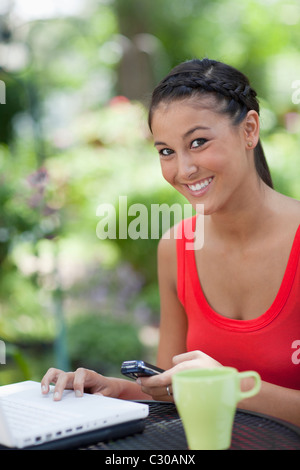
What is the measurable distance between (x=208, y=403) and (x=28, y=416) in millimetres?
352

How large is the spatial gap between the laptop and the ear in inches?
30.0

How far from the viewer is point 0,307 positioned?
4.71 meters

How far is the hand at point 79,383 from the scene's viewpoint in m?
1.24

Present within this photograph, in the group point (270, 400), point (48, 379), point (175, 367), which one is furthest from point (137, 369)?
point (270, 400)

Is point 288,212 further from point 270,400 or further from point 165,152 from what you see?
point 270,400

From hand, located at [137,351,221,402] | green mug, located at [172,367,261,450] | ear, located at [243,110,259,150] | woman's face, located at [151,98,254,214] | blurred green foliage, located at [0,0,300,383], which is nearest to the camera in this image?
green mug, located at [172,367,261,450]

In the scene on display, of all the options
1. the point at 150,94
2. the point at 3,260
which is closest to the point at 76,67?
the point at 3,260

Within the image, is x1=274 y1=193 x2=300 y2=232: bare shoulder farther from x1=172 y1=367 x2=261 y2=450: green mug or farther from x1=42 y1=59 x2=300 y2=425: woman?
x1=172 y1=367 x2=261 y2=450: green mug

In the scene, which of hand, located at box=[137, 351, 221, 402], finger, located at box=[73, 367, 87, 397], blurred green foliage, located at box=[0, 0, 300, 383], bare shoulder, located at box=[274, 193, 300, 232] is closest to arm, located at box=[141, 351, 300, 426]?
hand, located at box=[137, 351, 221, 402]

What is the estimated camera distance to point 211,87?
1.53 m

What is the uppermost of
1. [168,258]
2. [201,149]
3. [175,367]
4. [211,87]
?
[211,87]

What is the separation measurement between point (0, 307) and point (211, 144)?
3.55m

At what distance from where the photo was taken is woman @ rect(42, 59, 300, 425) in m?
1.49
